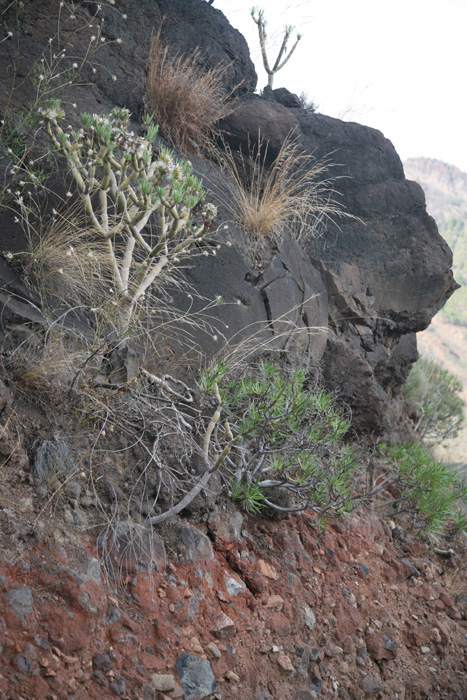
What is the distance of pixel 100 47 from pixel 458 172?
56057 mm

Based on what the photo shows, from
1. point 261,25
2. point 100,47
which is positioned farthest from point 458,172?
point 100,47

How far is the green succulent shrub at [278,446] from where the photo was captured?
3189 mm

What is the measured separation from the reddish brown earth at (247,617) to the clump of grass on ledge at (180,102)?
3.72 metres

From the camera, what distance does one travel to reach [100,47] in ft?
16.0

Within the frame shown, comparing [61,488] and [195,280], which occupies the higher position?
[195,280]

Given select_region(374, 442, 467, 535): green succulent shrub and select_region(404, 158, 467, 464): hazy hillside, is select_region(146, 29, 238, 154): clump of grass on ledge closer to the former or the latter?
select_region(374, 442, 467, 535): green succulent shrub

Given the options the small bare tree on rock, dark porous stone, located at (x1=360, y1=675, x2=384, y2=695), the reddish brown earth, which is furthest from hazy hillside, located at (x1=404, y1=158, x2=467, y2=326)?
dark porous stone, located at (x1=360, y1=675, x2=384, y2=695)

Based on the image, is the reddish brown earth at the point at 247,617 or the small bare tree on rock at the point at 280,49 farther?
the small bare tree on rock at the point at 280,49

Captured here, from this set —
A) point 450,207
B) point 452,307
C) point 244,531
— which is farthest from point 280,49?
point 450,207

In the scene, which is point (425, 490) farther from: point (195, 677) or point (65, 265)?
point (65, 265)

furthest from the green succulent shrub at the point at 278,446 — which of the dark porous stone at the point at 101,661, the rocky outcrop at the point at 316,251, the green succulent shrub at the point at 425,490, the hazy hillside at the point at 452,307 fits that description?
the hazy hillside at the point at 452,307

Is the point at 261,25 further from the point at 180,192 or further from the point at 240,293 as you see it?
the point at 180,192

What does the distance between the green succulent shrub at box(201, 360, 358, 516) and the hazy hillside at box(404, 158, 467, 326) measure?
21975mm

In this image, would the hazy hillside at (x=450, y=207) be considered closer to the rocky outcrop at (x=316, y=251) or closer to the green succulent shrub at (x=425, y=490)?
the rocky outcrop at (x=316, y=251)
